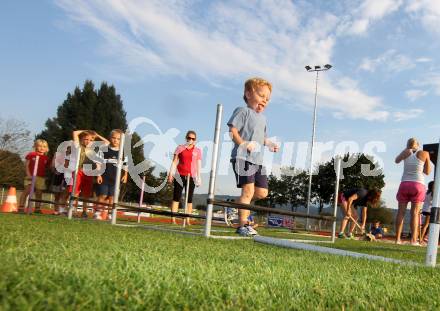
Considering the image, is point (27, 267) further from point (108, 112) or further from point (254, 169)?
point (108, 112)

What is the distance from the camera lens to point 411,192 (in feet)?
28.1

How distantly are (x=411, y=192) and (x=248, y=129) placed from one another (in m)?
4.38

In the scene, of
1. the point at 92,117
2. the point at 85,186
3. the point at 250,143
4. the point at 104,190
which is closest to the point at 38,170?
the point at 85,186

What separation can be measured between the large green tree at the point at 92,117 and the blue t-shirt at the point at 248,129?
164 ft

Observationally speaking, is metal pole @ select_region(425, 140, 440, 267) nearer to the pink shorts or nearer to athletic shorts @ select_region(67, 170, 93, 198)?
the pink shorts

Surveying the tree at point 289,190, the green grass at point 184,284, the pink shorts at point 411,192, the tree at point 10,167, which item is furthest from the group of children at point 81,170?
the tree at point 289,190

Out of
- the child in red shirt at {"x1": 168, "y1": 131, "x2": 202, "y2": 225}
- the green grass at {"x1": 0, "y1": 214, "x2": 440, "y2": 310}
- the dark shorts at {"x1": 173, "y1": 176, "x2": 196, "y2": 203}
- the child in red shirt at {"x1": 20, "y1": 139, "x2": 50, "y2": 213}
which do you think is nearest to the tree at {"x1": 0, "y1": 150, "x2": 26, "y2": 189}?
the child in red shirt at {"x1": 20, "y1": 139, "x2": 50, "y2": 213}

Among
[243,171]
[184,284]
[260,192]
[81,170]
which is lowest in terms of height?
[184,284]

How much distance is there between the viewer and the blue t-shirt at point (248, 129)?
18.9 feet

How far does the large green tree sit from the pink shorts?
158ft

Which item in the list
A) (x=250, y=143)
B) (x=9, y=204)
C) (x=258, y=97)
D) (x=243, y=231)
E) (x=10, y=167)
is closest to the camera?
(x=250, y=143)

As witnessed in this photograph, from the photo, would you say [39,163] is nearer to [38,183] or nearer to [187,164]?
[38,183]

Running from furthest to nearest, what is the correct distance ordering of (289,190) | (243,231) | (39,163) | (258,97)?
(289,190) → (39,163) → (258,97) → (243,231)

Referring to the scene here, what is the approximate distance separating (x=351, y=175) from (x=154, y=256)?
60.4 metres
